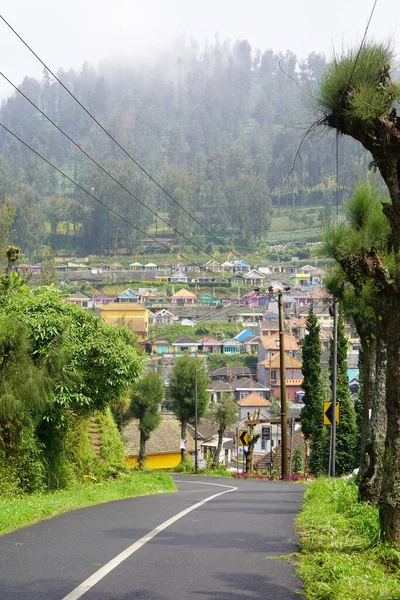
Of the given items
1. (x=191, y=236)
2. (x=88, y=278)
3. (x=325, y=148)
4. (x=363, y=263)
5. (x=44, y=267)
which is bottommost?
(x=363, y=263)

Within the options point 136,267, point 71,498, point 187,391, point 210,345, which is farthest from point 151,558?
point 136,267

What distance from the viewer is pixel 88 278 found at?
502 ft

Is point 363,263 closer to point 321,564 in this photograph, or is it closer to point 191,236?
point 321,564

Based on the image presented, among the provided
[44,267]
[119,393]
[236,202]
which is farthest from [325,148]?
[119,393]

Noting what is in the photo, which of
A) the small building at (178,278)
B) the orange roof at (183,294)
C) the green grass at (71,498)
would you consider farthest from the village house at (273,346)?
the green grass at (71,498)

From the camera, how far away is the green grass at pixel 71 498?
10.6 m

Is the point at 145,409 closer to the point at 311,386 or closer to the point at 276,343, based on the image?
the point at 311,386

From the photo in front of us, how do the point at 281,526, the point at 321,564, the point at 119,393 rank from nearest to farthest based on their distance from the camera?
the point at 321,564, the point at 281,526, the point at 119,393

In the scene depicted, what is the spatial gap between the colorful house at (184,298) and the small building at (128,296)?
629 centimetres

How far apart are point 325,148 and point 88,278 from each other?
63.6 meters

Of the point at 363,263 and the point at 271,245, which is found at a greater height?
the point at 271,245

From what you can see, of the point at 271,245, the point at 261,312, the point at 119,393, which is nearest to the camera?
the point at 119,393

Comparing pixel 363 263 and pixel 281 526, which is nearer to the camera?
pixel 363 263

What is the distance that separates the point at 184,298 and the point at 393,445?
13650 cm
